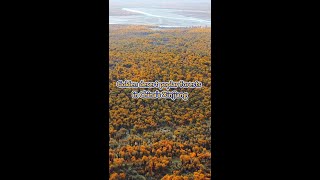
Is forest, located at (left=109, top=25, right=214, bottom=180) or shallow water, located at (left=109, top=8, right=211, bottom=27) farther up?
shallow water, located at (left=109, top=8, right=211, bottom=27)

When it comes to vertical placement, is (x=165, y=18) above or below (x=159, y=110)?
above

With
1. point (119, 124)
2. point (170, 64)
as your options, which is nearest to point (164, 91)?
point (170, 64)

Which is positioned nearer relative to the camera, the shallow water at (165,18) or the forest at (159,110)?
the forest at (159,110)

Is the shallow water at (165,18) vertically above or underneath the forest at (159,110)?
above

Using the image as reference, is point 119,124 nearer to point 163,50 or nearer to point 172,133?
point 172,133
